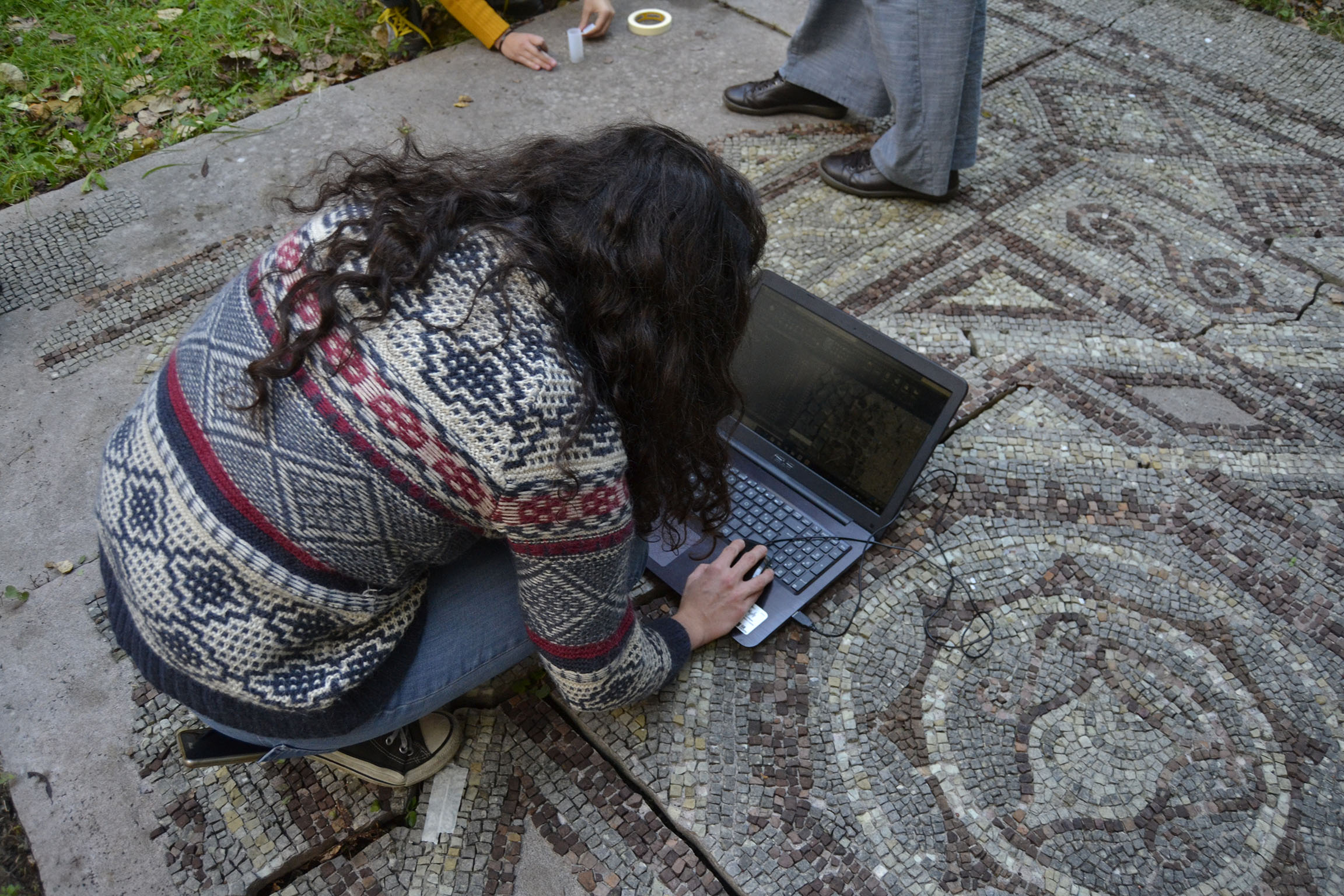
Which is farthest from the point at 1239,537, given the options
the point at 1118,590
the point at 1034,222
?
the point at 1034,222

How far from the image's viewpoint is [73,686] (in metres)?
1.77

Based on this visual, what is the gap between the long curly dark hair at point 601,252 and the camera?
3.68ft

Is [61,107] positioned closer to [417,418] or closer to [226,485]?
[226,485]

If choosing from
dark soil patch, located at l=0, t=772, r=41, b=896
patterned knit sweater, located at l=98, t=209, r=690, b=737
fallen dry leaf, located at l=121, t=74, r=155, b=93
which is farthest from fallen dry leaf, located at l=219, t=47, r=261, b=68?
dark soil patch, located at l=0, t=772, r=41, b=896

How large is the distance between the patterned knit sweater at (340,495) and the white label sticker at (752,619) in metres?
0.46

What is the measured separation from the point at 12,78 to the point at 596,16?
2203 millimetres

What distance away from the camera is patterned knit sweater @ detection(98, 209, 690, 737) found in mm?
1079

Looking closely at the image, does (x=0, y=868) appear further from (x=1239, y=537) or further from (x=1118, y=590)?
(x=1239, y=537)

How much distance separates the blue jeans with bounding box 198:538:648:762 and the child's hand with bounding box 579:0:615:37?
260cm

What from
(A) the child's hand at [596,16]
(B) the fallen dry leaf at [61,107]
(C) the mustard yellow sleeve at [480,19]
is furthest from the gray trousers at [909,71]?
(B) the fallen dry leaf at [61,107]

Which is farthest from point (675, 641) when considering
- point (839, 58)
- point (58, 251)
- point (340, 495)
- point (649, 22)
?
point (649, 22)

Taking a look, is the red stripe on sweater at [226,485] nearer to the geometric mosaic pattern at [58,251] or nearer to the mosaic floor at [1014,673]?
→ the mosaic floor at [1014,673]

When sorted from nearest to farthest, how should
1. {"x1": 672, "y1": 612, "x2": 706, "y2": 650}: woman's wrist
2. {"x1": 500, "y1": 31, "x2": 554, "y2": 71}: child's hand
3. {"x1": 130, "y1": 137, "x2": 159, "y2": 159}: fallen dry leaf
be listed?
{"x1": 672, "y1": 612, "x2": 706, "y2": 650}: woman's wrist, {"x1": 130, "y1": 137, "x2": 159, "y2": 159}: fallen dry leaf, {"x1": 500, "y1": 31, "x2": 554, "y2": 71}: child's hand

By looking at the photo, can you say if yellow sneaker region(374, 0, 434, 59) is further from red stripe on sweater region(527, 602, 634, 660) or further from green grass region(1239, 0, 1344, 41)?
green grass region(1239, 0, 1344, 41)
